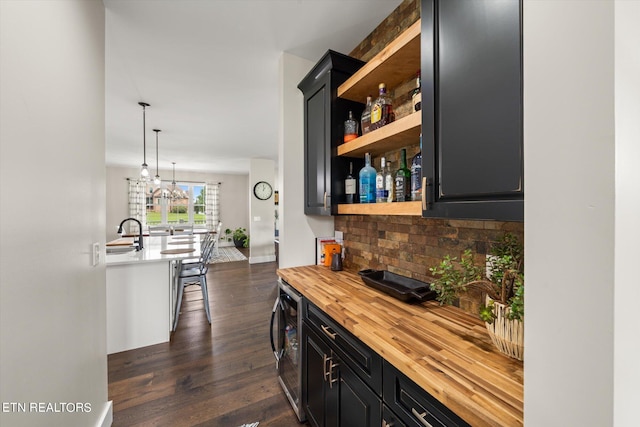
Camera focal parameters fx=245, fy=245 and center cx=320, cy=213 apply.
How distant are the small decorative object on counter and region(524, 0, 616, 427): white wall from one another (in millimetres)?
1207

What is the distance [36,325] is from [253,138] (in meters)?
4.02

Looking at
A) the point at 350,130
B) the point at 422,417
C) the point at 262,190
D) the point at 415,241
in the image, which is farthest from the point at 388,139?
the point at 262,190

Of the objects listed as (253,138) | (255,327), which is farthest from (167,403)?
(253,138)

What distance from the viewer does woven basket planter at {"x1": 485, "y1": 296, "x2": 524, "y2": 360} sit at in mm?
750

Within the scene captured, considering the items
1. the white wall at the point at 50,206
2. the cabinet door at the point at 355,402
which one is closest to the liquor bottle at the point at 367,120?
the cabinet door at the point at 355,402

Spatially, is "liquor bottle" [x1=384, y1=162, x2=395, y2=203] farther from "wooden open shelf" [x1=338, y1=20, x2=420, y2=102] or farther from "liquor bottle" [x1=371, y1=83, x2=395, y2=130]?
"wooden open shelf" [x1=338, y1=20, x2=420, y2=102]

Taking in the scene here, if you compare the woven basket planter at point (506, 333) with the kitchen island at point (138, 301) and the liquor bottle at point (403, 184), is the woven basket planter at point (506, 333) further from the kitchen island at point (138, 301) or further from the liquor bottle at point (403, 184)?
the kitchen island at point (138, 301)

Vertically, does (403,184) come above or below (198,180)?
below

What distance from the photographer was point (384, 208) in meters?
1.36

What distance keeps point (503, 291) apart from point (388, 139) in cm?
91

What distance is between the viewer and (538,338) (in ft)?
1.57

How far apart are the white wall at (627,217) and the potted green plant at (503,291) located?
315mm

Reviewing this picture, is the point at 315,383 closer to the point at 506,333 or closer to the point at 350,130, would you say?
the point at 506,333

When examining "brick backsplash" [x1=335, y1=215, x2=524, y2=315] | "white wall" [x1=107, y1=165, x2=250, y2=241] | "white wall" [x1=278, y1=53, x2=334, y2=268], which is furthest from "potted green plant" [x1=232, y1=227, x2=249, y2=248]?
"brick backsplash" [x1=335, y1=215, x2=524, y2=315]
